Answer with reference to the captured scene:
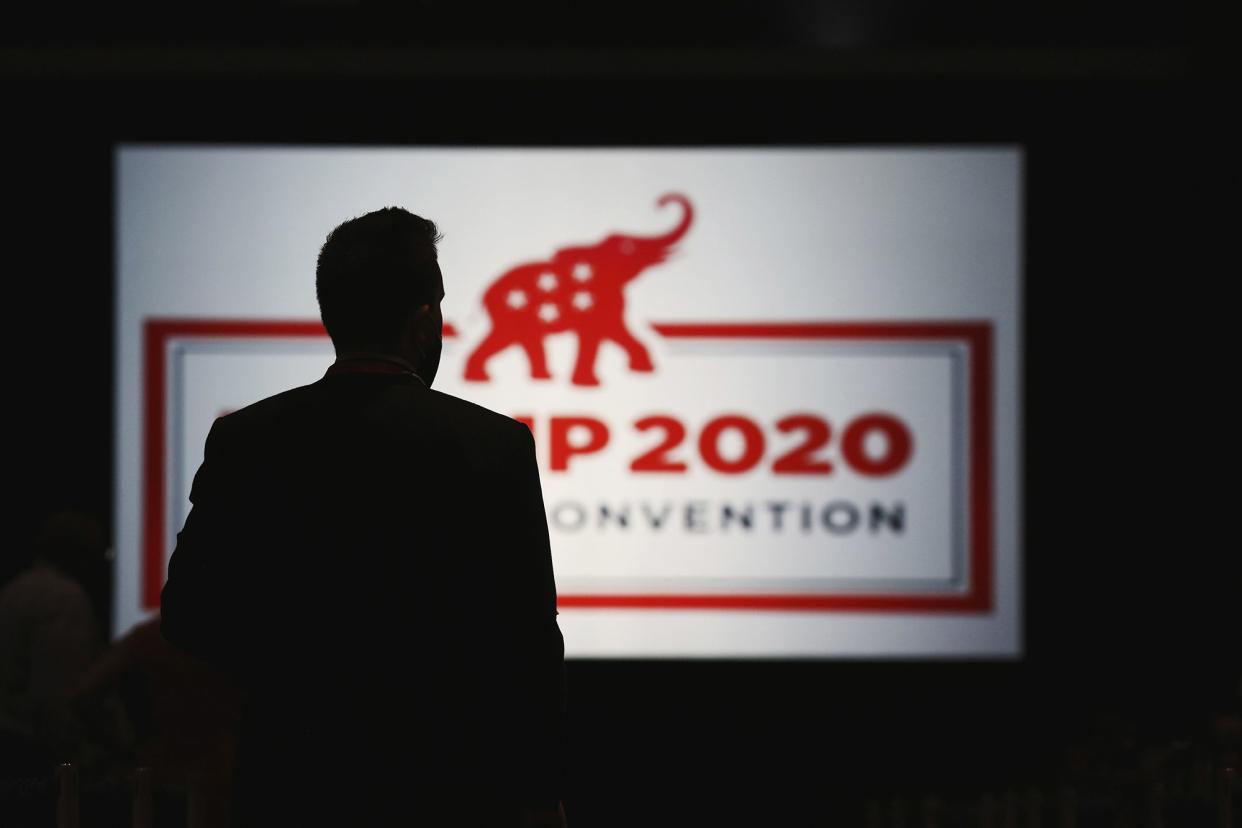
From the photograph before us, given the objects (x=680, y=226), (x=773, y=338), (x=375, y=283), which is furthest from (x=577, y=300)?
(x=375, y=283)

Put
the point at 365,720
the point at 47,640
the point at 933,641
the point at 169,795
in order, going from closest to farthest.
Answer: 1. the point at 365,720
2. the point at 169,795
3. the point at 47,640
4. the point at 933,641

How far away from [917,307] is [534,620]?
13.2ft

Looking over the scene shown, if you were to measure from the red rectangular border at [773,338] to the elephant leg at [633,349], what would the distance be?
0.11 metres

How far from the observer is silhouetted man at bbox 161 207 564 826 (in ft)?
4.53

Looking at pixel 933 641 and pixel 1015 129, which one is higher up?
pixel 1015 129

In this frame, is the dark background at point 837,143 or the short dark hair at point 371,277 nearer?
the short dark hair at point 371,277

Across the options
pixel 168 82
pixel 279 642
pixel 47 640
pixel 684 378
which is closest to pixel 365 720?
pixel 279 642

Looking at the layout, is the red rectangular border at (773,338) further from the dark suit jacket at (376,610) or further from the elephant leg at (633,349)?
the dark suit jacket at (376,610)

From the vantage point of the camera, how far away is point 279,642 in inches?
55.0

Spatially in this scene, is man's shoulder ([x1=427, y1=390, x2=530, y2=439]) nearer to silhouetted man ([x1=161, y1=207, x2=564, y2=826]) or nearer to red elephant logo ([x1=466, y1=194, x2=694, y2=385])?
silhouetted man ([x1=161, y1=207, x2=564, y2=826])

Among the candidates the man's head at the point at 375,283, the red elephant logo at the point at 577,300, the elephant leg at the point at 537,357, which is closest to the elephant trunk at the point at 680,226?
the red elephant logo at the point at 577,300

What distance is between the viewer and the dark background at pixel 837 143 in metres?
5.34

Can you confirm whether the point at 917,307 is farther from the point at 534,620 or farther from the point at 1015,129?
the point at 534,620

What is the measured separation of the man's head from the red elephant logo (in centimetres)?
372
